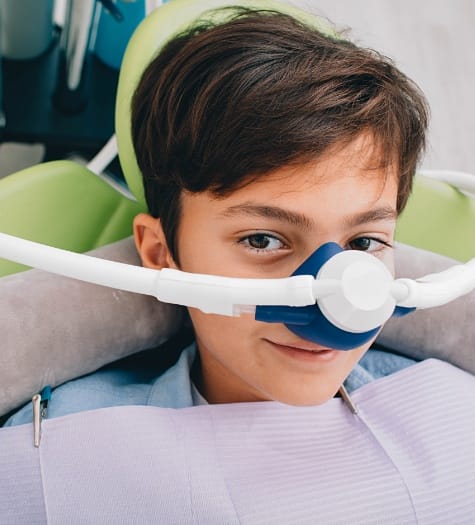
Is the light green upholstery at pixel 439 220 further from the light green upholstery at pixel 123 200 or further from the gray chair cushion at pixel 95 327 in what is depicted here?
the gray chair cushion at pixel 95 327

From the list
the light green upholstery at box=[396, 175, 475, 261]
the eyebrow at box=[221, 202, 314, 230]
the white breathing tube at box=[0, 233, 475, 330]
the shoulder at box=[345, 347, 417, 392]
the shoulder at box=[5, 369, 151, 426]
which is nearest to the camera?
the white breathing tube at box=[0, 233, 475, 330]

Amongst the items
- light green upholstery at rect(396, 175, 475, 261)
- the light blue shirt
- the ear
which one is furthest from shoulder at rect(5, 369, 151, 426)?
light green upholstery at rect(396, 175, 475, 261)

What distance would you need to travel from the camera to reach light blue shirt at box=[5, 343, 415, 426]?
2.54ft

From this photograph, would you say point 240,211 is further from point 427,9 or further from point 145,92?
point 427,9

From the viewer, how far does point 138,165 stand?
86cm

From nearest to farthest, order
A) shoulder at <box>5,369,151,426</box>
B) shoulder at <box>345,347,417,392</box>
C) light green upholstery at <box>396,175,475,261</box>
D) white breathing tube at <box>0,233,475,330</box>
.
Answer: white breathing tube at <box>0,233,475,330</box> → shoulder at <box>5,369,151,426</box> → shoulder at <box>345,347,417,392</box> → light green upholstery at <box>396,175,475,261</box>

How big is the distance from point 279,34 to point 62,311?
1.29 ft

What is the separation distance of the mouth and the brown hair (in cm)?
16

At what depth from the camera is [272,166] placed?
665 millimetres

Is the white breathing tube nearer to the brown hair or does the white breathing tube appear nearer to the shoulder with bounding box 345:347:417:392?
the brown hair

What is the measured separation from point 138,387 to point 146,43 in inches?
17.5

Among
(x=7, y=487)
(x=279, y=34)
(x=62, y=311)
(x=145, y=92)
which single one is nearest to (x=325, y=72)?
(x=279, y=34)

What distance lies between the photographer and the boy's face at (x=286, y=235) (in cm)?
65

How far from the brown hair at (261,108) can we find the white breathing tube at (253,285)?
5.8 inches
